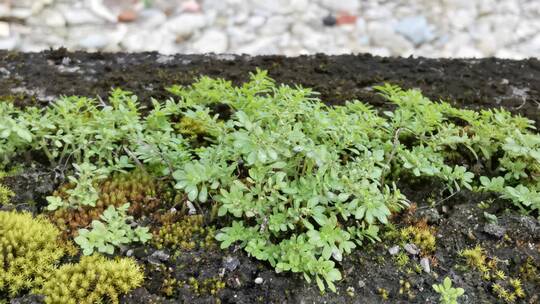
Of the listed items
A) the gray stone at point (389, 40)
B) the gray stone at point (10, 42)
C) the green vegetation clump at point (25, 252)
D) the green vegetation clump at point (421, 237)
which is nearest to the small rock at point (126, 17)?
the gray stone at point (10, 42)

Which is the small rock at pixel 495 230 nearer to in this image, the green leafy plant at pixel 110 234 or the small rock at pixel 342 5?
the green leafy plant at pixel 110 234

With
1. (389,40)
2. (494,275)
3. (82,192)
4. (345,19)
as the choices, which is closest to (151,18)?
(345,19)

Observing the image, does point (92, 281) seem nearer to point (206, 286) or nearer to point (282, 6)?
point (206, 286)

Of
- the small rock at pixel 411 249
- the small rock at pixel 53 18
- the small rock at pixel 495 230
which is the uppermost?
the small rock at pixel 495 230

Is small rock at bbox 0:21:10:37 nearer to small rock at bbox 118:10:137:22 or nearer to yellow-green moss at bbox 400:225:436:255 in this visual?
small rock at bbox 118:10:137:22

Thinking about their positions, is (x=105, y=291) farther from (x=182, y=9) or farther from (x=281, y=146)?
(x=182, y=9)

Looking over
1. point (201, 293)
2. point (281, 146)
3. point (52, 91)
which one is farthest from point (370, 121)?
point (52, 91)
